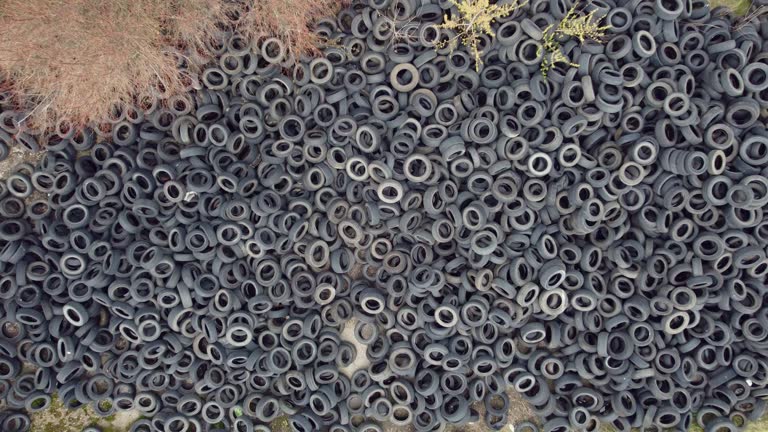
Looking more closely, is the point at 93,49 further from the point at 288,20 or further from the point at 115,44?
the point at 288,20

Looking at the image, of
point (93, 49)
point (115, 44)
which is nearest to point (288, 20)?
point (115, 44)

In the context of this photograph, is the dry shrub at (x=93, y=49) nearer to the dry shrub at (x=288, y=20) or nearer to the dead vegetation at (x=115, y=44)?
the dead vegetation at (x=115, y=44)

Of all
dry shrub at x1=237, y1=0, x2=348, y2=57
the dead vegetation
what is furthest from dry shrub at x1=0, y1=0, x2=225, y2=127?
dry shrub at x1=237, y1=0, x2=348, y2=57

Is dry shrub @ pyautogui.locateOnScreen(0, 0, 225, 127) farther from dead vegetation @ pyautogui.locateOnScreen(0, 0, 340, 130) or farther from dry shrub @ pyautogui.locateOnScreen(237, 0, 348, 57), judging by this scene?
dry shrub @ pyautogui.locateOnScreen(237, 0, 348, 57)

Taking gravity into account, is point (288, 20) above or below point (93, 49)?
above

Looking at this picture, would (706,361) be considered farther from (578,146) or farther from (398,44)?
(398,44)

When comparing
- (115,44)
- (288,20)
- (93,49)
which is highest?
(288,20)
